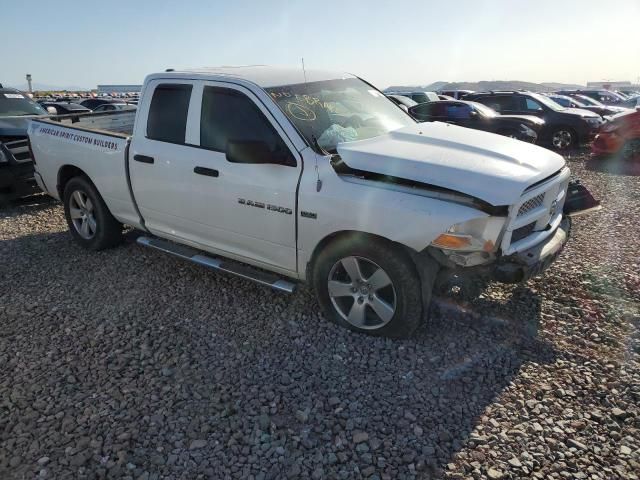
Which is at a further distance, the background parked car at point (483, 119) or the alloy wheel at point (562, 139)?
the alloy wheel at point (562, 139)

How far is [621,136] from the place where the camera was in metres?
10.7

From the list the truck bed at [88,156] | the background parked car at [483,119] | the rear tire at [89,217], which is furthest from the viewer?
the background parked car at [483,119]

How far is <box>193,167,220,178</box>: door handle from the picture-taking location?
12.8ft

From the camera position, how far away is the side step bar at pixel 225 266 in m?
3.81

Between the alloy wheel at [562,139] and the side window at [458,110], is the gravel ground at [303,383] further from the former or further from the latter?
the alloy wheel at [562,139]

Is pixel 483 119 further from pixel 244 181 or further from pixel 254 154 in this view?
pixel 254 154

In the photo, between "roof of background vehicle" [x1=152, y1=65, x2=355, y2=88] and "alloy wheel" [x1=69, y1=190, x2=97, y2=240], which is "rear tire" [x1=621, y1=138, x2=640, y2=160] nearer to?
"roof of background vehicle" [x1=152, y1=65, x2=355, y2=88]

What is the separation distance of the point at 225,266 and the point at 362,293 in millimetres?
1327

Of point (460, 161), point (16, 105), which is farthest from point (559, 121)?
point (16, 105)

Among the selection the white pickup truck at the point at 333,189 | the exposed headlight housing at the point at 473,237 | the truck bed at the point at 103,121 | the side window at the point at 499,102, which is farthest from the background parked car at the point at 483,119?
the exposed headlight housing at the point at 473,237

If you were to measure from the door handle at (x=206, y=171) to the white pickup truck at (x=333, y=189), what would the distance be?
10mm

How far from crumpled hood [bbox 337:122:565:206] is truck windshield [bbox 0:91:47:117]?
7953 mm

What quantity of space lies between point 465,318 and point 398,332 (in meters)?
0.71

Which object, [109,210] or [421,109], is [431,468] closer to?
[109,210]
